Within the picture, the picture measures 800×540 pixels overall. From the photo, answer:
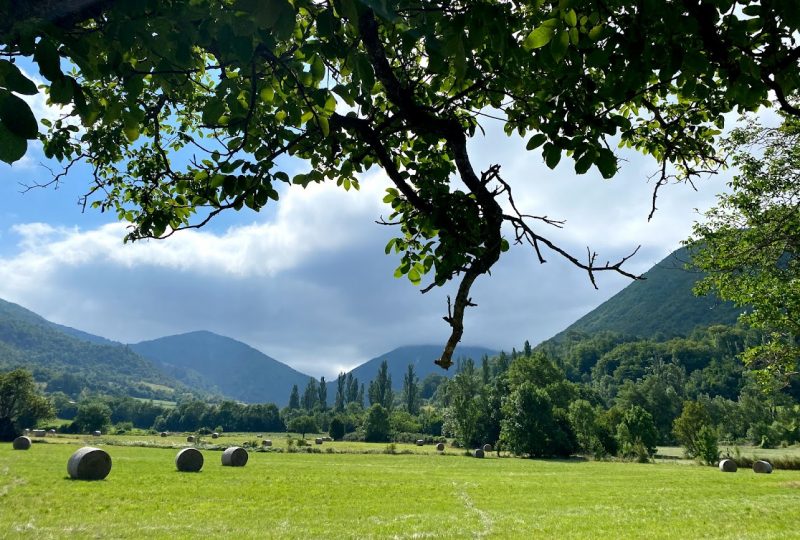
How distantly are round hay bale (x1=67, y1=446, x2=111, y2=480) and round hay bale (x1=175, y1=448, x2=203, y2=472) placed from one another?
5.13 meters

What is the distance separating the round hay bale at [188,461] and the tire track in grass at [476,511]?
53.9ft

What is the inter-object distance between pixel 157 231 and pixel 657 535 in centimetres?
1598

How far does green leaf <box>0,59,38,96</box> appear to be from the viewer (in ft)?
5.30

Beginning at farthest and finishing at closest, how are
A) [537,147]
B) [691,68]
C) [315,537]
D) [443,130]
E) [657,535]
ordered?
[657,535]
[315,537]
[443,130]
[537,147]
[691,68]

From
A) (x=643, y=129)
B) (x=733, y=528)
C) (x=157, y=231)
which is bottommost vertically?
(x=733, y=528)

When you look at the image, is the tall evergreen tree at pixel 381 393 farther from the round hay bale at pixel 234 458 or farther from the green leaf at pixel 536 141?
the green leaf at pixel 536 141

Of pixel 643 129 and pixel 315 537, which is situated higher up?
pixel 643 129

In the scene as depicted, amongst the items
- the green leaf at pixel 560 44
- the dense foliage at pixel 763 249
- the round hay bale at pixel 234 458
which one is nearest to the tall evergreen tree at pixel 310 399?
the round hay bale at pixel 234 458

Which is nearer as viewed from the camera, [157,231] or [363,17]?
[363,17]

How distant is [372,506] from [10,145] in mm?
19459

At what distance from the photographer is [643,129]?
230 inches

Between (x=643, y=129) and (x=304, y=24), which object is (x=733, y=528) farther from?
(x=304, y=24)

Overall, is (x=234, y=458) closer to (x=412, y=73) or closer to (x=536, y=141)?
(x=412, y=73)

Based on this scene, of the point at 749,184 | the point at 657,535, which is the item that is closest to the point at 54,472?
the point at 657,535
